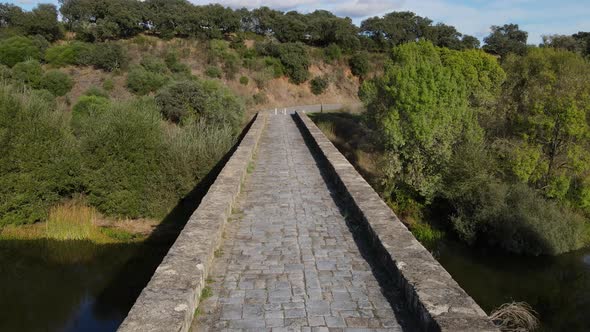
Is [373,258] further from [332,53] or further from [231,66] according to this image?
[332,53]

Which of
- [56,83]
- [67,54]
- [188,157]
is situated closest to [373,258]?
[188,157]

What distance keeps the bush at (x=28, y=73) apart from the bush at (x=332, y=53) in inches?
1117

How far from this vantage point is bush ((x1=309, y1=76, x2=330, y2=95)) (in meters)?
47.8

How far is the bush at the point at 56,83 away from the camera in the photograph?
33247mm

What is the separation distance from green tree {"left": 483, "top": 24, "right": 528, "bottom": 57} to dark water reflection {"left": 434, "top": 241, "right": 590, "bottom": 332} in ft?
134

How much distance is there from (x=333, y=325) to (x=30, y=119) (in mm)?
13858

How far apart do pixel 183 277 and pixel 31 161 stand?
12.2 meters

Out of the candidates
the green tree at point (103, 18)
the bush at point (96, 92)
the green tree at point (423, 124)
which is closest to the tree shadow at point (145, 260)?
the green tree at point (423, 124)

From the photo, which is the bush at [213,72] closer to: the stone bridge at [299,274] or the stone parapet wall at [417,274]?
the stone bridge at [299,274]

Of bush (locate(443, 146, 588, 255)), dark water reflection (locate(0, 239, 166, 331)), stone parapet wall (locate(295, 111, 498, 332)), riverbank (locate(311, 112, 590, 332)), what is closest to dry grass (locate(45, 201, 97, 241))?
dark water reflection (locate(0, 239, 166, 331))

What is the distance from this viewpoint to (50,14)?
44031 millimetres

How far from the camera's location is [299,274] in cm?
540

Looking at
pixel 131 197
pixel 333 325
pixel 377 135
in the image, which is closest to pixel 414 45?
pixel 377 135

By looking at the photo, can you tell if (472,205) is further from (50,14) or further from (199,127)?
(50,14)
